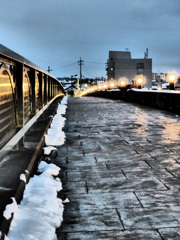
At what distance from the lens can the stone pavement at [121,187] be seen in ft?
8.68

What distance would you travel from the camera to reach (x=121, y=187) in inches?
145

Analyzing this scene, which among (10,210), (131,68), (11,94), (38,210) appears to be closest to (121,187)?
(38,210)

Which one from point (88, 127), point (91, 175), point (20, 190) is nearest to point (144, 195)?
point (91, 175)

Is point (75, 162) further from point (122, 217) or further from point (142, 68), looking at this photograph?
point (142, 68)

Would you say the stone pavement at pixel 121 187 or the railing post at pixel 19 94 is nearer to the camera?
the stone pavement at pixel 121 187

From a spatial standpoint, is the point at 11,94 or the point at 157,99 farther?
the point at 157,99

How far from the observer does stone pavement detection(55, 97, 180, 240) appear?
2645 millimetres

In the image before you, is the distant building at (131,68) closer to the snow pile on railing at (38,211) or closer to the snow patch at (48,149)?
the snow patch at (48,149)

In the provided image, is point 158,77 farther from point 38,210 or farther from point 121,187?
point 38,210

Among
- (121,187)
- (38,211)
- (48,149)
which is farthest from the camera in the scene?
(48,149)

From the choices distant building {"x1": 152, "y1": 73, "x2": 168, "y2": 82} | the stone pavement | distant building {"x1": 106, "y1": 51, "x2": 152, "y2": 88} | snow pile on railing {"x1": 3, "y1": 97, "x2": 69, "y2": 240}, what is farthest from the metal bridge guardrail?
distant building {"x1": 152, "y1": 73, "x2": 168, "y2": 82}

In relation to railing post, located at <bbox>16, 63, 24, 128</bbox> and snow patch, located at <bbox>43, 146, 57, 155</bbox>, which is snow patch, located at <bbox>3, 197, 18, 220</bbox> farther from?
snow patch, located at <bbox>43, 146, 57, 155</bbox>

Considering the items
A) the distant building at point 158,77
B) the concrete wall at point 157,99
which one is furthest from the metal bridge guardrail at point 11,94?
the distant building at point 158,77

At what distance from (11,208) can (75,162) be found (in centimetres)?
225
